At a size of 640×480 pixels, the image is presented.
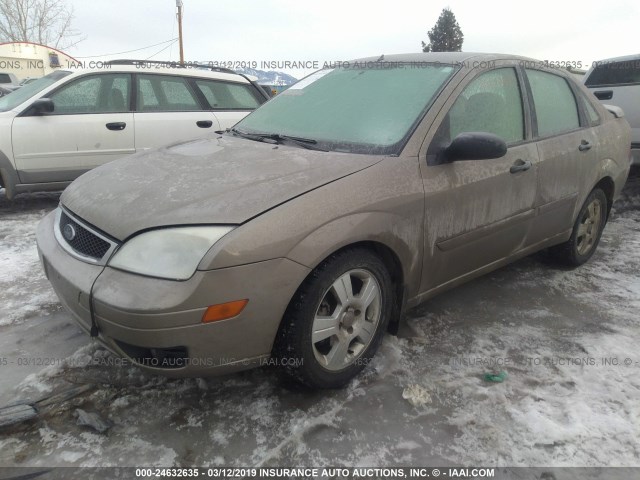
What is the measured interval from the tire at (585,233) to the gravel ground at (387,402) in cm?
67

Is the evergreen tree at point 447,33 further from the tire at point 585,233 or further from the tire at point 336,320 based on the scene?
the tire at point 336,320

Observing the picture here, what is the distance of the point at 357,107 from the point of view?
281 cm

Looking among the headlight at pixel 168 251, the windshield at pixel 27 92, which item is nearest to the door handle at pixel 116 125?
the windshield at pixel 27 92

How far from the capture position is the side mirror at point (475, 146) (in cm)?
246

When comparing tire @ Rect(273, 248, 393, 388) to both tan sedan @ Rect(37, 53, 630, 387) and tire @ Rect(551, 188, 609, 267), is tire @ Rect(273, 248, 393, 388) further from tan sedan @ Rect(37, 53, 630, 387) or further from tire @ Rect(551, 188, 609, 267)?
tire @ Rect(551, 188, 609, 267)

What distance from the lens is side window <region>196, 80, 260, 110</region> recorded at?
6125 mm

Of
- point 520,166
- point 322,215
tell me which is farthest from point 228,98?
point 322,215

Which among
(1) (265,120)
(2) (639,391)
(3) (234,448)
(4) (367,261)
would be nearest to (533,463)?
(2) (639,391)

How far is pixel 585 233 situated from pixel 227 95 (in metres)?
4.46

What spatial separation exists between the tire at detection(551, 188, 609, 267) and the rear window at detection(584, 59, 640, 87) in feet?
11.5

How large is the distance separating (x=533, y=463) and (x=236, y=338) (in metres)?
1.29

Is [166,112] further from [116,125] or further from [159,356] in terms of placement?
[159,356]

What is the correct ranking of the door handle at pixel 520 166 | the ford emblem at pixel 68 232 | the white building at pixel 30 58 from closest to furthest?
the ford emblem at pixel 68 232, the door handle at pixel 520 166, the white building at pixel 30 58

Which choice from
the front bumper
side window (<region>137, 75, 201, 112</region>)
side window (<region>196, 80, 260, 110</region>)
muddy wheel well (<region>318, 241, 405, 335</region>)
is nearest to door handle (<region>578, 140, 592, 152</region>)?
muddy wheel well (<region>318, 241, 405, 335</region>)
